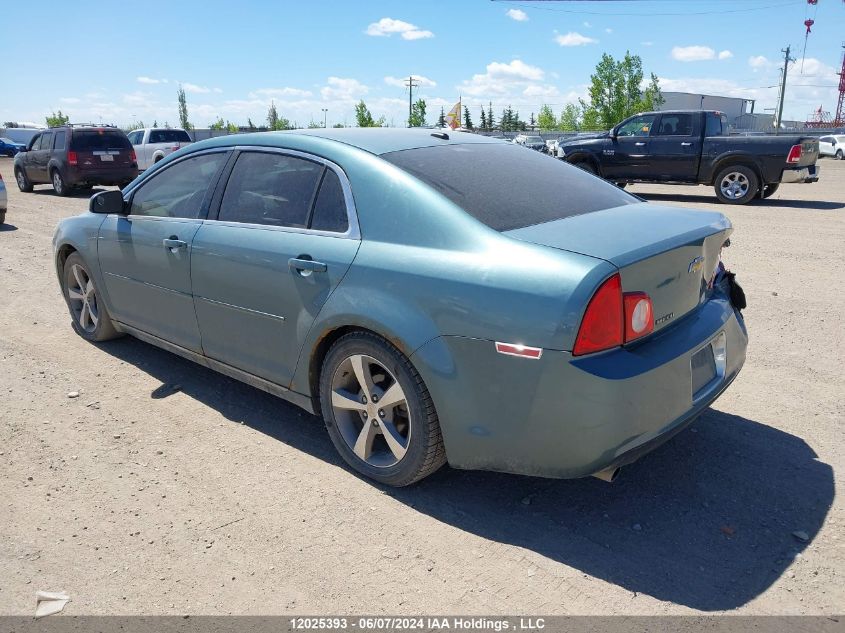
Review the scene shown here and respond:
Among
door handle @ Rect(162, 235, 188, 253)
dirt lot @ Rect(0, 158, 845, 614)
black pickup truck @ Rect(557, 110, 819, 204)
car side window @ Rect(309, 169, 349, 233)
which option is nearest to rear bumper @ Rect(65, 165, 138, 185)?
black pickup truck @ Rect(557, 110, 819, 204)

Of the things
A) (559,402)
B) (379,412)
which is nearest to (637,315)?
(559,402)

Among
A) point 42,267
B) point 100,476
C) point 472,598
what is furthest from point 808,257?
point 42,267

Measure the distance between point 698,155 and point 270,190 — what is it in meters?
13.7

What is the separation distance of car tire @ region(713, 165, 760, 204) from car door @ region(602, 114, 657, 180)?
5.65 feet

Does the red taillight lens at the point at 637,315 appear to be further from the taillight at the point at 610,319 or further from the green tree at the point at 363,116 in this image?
the green tree at the point at 363,116

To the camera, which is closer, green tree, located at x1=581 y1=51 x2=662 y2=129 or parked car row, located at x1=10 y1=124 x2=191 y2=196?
parked car row, located at x1=10 y1=124 x2=191 y2=196

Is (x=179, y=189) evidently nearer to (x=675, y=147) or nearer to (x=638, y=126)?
(x=675, y=147)

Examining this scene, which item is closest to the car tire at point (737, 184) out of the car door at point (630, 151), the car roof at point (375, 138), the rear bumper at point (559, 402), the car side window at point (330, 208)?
the car door at point (630, 151)

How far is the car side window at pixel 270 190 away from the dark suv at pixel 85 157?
16.1 metres

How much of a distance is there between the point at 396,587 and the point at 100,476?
70.6 inches

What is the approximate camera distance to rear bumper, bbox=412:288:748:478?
2.61 m

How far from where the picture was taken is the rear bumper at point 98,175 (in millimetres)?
18016

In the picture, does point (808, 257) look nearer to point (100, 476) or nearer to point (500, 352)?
point (500, 352)

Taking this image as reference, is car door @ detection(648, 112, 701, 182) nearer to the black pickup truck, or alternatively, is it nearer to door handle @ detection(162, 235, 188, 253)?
the black pickup truck
